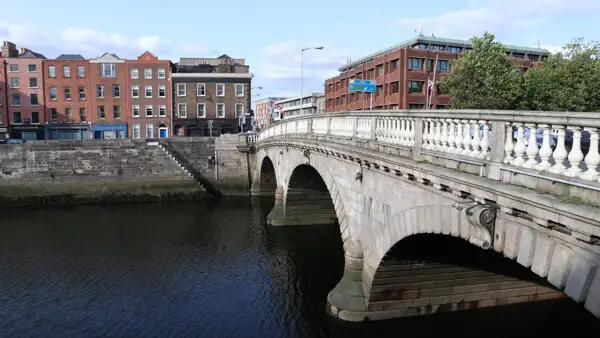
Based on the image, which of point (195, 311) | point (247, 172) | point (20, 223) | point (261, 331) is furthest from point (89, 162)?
point (261, 331)

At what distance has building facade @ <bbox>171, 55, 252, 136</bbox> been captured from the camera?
5491 cm

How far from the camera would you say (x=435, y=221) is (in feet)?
27.3

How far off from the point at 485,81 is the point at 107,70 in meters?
42.4

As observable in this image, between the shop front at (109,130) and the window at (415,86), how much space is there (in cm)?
3417

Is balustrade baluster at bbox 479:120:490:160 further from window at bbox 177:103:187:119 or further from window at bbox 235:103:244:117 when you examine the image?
window at bbox 177:103:187:119

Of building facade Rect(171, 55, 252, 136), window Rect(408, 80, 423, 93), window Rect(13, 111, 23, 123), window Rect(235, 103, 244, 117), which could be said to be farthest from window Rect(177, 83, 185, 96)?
window Rect(408, 80, 423, 93)

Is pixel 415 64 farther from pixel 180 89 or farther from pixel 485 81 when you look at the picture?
pixel 180 89

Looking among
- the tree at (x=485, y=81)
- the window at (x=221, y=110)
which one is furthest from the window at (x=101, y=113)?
the tree at (x=485, y=81)

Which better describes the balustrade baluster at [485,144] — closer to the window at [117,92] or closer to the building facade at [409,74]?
the building facade at [409,74]

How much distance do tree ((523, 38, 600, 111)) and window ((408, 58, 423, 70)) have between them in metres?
17.6

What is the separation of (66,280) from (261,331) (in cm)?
901

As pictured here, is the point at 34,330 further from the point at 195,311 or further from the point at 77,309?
the point at 195,311

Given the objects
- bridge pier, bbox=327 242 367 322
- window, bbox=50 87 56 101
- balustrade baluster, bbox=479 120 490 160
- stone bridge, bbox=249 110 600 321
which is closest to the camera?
stone bridge, bbox=249 110 600 321

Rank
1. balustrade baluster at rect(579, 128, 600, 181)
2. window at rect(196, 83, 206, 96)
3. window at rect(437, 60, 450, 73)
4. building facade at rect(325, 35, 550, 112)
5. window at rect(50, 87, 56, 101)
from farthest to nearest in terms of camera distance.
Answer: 1. window at rect(196, 83, 206, 96)
2. window at rect(50, 87, 56, 101)
3. window at rect(437, 60, 450, 73)
4. building facade at rect(325, 35, 550, 112)
5. balustrade baluster at rect(579, 128, 600, 181)
